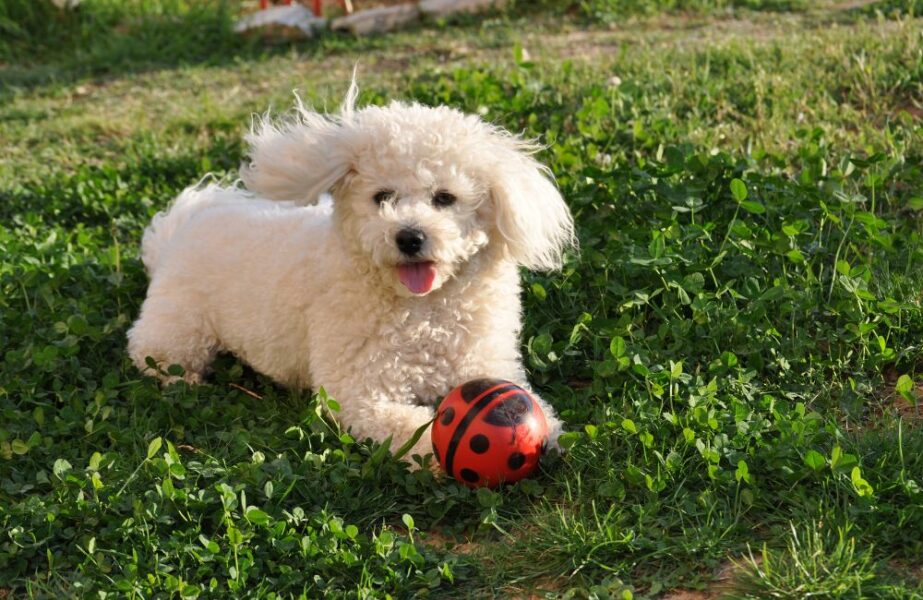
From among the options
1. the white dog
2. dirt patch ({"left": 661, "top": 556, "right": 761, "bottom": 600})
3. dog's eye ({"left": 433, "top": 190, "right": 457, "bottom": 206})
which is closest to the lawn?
dirt patch ({"left": 661, "top": 556, "right": 761, "bottom": 600})

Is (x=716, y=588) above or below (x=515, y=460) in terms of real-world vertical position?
below

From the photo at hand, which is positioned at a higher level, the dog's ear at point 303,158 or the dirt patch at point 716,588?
the dog's ear at point 303,158

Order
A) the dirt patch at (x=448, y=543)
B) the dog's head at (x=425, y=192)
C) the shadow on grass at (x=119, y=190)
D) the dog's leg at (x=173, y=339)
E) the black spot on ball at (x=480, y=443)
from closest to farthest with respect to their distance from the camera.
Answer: the dirt patch at (x=448, y=543) < the black spot on ball at (x=480, y=443) < the dog's head at (x=425, y=192) < the dog's leg at (x=173, y=339) < the shadow on grass at (x=119, y=190)

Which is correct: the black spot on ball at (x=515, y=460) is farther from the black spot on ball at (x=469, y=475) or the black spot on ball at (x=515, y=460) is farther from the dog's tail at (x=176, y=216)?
the dog's tail at (x=176, y=216)

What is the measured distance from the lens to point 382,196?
3650 millimetres

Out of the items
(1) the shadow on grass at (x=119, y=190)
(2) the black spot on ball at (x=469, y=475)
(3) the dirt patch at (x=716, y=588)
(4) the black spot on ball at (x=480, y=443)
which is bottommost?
(3) the dirt patch at (x=716, y=588)

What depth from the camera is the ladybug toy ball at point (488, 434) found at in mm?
3402

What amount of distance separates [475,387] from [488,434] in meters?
0.17

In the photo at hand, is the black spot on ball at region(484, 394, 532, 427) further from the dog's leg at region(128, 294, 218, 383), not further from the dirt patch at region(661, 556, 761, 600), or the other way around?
the dog's leg at region(128, 294, 218, 383)

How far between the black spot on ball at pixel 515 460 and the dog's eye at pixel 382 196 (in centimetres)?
91

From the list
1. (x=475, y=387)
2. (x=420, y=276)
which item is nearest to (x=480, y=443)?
(x=475, y=387)

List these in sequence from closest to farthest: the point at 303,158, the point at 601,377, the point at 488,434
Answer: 1. the point at 488,434
2. the point at 303,158
3. the point at 601,377

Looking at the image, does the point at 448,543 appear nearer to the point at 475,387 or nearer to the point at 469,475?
the point at 469,475

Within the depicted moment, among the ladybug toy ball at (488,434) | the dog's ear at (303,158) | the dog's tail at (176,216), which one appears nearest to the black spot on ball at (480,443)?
the ladybug toy ball at (488,434)
